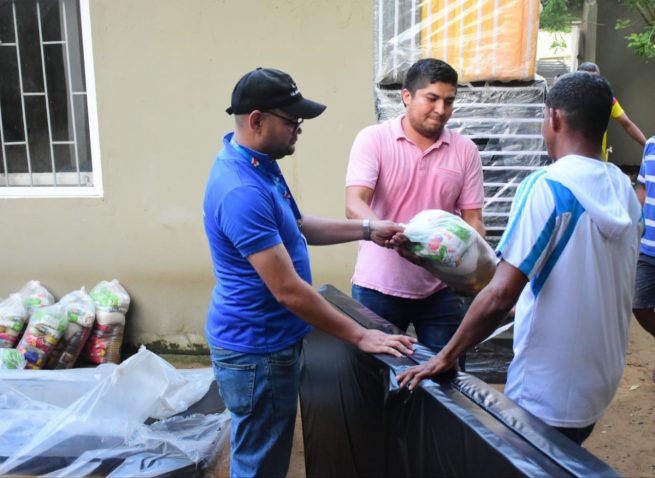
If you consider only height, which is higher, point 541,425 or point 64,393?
point 541,425

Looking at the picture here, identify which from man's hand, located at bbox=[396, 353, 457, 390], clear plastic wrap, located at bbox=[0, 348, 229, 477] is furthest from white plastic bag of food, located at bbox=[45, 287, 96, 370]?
man's hand, located at bbox=[396, 353, 457, 390]

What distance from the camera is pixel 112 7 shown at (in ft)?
15.1

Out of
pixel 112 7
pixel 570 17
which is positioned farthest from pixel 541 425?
pixel 570 17

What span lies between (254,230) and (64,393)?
2.47 m

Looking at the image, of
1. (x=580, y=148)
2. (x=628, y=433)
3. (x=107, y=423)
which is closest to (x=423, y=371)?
(x=580, y=148)

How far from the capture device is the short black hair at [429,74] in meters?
2.81

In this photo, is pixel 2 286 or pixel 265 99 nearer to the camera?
pixel 265 99

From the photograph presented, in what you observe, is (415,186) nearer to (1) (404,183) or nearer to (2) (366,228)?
(1) (404,183)

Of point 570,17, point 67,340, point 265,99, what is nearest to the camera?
point 265,99

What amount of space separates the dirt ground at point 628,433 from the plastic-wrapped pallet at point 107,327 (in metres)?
1.56

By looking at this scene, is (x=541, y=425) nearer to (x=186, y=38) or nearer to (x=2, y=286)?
(x=186, y=38)

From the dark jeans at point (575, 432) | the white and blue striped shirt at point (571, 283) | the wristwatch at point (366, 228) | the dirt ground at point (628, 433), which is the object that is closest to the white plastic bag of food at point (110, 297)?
the dirt ground at point (628, 433)

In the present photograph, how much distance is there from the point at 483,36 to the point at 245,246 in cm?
287

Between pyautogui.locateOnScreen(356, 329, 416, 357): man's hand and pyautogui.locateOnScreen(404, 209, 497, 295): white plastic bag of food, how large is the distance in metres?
0.40
